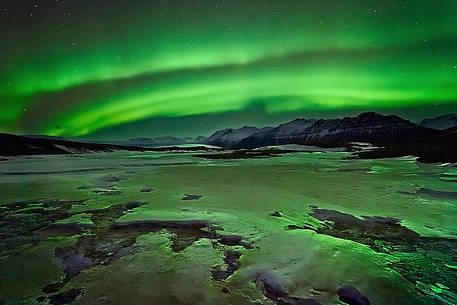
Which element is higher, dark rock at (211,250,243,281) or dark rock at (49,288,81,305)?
dark rock at (49,288,81,305)

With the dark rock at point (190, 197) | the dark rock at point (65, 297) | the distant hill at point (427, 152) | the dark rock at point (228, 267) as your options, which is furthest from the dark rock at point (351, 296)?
the distant hill at point (427, 152)

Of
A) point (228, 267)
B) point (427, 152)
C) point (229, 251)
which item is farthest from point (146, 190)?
point (427, 152)

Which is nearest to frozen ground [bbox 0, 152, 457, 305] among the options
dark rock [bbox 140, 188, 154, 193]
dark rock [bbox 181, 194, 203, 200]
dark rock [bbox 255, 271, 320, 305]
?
dark rock [bbox 255, 271, 320, 305]

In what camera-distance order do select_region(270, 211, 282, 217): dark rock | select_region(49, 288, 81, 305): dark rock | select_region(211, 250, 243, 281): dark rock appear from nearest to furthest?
1. select_region(49, 288, 81, 305): dark rock
2. select_region(211, 250, 243, 281): dark rock
3. select_region(270, 211, 282, 217): dark rock

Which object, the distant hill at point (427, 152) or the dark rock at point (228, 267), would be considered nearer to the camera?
the dark rock at point (228, 267)

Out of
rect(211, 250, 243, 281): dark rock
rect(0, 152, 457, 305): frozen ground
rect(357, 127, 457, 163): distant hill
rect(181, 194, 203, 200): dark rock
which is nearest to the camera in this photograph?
rect(0, 152, 457, 305): frozen ground

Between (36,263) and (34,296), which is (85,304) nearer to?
(34,296)

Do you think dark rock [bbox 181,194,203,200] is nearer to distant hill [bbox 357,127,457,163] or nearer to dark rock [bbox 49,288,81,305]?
dark rock [bbox 49,288,81,305]

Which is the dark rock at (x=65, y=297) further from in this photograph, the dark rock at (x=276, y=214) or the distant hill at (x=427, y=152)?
the distant hill at (x=427, y=152)

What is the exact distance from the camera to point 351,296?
→ 3.84 m

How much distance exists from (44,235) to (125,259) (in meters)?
2.63

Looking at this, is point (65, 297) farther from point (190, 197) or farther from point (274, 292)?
point (190, 197)

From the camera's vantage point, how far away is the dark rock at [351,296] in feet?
12.2

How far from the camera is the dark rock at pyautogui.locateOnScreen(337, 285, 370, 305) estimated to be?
12.2 feet
